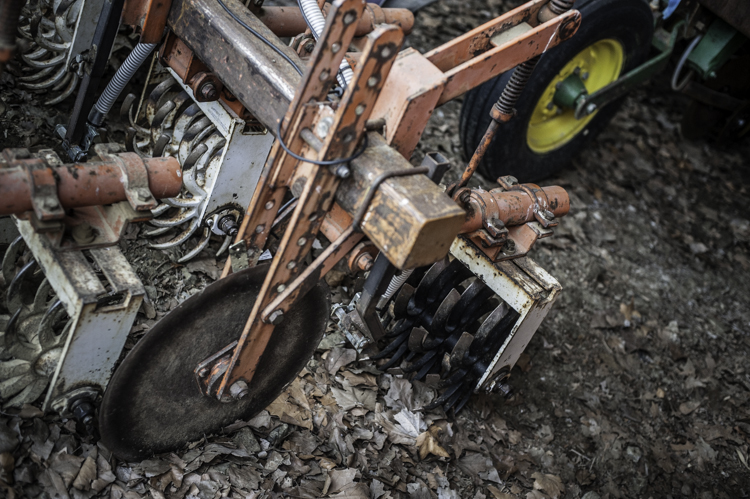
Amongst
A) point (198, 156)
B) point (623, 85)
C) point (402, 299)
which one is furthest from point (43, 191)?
point (623, 85)

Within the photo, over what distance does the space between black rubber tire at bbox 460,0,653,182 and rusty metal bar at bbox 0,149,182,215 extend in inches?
104

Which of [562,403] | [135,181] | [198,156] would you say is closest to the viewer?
[135,181]

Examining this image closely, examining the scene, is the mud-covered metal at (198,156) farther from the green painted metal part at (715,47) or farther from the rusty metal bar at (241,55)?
the green painted metal part at (715,47)

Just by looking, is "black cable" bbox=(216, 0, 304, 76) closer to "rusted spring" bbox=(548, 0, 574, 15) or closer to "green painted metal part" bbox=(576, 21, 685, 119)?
"rusted spring" bbox=(548, 0, 574, 15)

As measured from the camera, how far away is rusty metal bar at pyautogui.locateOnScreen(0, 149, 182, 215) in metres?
2.06

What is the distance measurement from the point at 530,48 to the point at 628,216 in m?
3.38

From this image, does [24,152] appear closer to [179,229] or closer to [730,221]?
[179,229]

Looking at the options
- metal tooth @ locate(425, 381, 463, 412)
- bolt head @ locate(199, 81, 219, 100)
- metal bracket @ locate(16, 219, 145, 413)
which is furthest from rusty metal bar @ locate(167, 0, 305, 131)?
metal tooth @ locate(425, 381, 463, 412)

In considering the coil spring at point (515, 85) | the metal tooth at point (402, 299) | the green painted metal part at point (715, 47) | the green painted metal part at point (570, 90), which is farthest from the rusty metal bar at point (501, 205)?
the green painted metal part at point (715, 47)

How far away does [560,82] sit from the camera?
473 centimetres

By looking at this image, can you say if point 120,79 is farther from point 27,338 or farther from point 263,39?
point 27,338

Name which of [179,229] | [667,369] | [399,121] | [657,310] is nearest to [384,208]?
[399,121]

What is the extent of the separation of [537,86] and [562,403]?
2.27 metres

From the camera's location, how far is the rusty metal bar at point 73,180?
206cm
